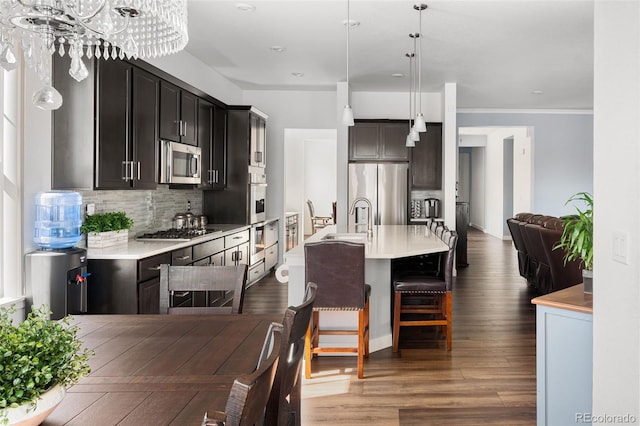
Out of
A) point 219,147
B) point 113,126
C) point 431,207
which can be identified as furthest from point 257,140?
point 113,126

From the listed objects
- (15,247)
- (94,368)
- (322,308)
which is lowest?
(322,308)

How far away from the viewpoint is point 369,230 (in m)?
5.23

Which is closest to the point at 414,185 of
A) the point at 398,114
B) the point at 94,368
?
the point at 398,114

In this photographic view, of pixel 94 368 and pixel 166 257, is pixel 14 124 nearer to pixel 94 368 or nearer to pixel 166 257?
pixel 166 257

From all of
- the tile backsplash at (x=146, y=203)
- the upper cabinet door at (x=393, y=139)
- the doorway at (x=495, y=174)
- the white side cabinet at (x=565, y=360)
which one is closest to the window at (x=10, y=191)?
the tile backsplash at (x=146, y=203)

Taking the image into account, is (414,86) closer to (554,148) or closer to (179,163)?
(554,148)

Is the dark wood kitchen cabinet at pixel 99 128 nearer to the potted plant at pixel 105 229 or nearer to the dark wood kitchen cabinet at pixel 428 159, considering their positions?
the potted plant at pixel 105 229

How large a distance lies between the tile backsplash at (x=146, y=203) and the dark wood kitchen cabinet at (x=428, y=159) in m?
3.39

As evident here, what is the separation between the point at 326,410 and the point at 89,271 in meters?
1.89

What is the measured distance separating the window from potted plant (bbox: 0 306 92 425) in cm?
227

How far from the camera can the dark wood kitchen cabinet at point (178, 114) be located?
4602mm

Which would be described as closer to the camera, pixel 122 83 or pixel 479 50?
pixel 122 83

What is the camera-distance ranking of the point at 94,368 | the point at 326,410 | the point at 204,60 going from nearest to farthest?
the point at 94,368
the point at 326,410
the point at 204,60
